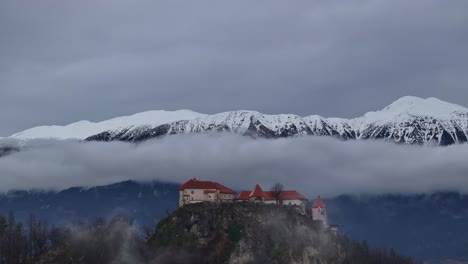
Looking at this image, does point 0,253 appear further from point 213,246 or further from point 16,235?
point 213,246

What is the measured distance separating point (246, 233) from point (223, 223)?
7207mm

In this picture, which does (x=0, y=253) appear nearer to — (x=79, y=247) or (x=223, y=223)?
(x=79, y=247)

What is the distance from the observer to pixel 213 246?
195250mm

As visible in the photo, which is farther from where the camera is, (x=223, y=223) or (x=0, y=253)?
(x=223, y=223)

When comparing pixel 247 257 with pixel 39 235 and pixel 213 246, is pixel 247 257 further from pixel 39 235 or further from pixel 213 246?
pixel 39 235

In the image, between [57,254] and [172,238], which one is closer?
[57,254]

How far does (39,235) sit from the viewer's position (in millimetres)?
194875

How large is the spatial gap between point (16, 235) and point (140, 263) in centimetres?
3438

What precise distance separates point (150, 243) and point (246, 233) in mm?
27748

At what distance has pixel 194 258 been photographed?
190m

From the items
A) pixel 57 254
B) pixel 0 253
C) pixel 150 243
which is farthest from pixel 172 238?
pixel 0 253

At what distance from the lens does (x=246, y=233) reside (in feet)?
654

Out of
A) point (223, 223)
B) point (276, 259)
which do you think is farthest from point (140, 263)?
point (276, 259)

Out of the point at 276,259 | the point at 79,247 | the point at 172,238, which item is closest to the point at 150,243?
the point at 172,238
